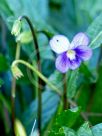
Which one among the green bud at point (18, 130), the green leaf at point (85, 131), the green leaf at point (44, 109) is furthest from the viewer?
the green leaf at point (44, 109)

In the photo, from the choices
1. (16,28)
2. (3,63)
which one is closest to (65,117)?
(16,28)

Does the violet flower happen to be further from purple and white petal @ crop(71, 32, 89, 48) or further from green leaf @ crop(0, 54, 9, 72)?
green leaf @ crop(0, 54, 9, 72)

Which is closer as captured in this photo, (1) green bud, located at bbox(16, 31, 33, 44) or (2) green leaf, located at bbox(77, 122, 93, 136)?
(2) green leaf, located at bbox(77, 122, 93, 136)

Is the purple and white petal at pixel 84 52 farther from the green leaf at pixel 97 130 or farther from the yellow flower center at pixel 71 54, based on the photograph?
the green leaf at pixel 97 130

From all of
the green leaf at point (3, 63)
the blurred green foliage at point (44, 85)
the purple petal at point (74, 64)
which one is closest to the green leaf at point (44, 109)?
the blurred green foliage at point (44, 85)

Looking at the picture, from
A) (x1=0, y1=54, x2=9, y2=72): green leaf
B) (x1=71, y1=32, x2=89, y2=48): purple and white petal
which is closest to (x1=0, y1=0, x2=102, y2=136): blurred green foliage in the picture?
(x1=0, y1=54, x2=9, y2=72): green leaf

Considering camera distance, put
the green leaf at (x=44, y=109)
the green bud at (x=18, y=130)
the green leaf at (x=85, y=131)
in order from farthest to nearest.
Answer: the green leaf at (x=44, y=109)
the green bud at (x=18, y=130)
the green leaf at (x=85, y=131)

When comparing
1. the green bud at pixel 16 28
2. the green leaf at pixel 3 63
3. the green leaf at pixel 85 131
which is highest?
the green bud at pixel 16 28

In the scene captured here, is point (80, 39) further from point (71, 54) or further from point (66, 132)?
point (66, 132)
